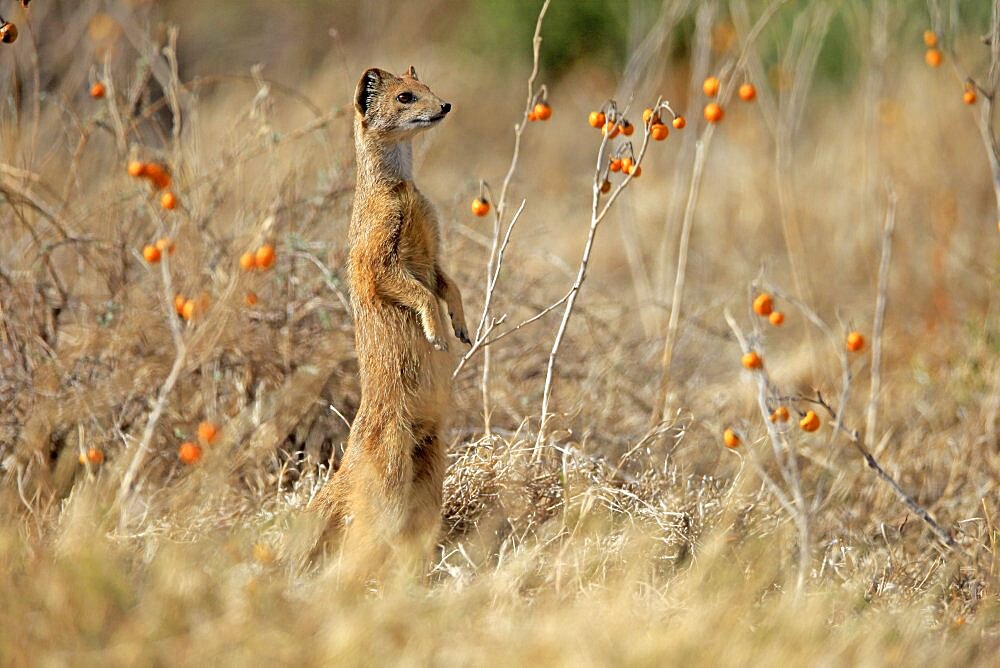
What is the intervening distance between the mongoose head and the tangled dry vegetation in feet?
1.48

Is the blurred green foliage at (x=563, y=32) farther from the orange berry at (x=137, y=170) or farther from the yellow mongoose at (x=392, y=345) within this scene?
the orange berry at (x=137, y=170)

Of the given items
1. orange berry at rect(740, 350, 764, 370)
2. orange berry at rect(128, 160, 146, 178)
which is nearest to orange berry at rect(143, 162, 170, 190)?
orange berry at rect(128, 160, 146, 178)

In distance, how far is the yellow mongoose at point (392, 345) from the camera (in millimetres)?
3814

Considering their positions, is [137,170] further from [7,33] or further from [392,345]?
[392,345]

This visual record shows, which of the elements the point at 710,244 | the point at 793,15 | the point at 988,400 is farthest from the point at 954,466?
the point at 793,15

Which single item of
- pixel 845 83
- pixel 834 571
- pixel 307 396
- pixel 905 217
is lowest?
pixel 834 571

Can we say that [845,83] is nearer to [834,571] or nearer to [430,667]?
[834,571]

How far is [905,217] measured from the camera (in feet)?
27.0

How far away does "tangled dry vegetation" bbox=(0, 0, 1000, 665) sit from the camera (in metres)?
3.05

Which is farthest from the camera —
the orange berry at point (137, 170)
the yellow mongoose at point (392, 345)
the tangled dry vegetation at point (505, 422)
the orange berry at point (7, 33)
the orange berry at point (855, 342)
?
the orange berry at point (855, 342)

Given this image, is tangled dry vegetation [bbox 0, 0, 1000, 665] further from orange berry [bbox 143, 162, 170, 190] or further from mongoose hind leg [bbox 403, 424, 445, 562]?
mongoose hind leg [bbox 403, 424, 445, 562]

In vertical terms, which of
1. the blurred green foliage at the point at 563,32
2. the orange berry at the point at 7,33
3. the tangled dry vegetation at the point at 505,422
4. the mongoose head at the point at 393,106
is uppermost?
the blurred green foliage at the point at 563,32

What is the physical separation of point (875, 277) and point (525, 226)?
2408 mm

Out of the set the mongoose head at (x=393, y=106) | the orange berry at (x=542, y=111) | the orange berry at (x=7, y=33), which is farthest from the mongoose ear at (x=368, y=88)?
the orange berry at (x=7, y=33)
